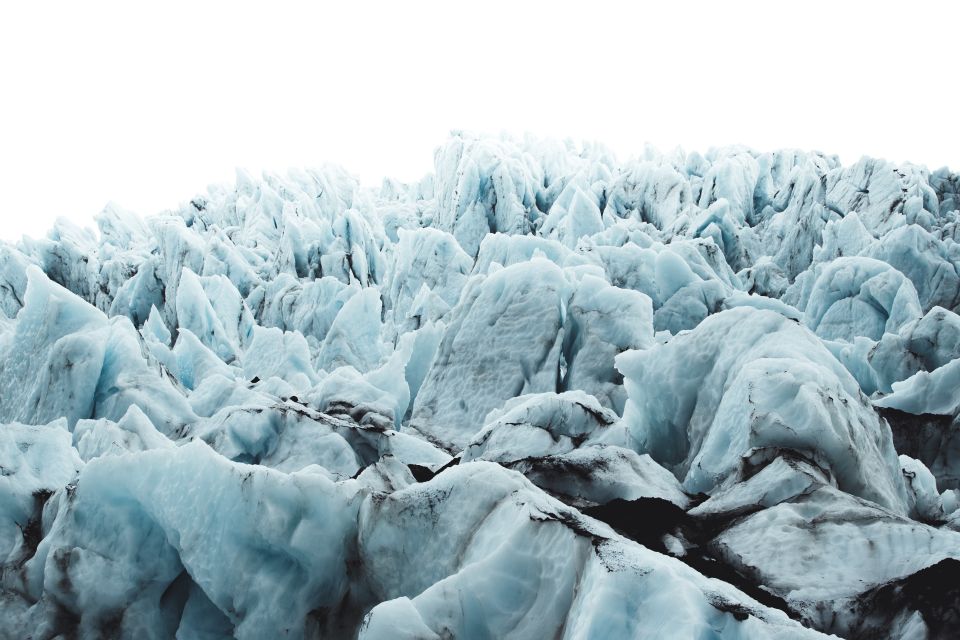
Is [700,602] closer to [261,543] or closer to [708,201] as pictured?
[261,543]

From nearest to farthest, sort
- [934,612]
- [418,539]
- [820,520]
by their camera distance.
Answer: [934,612] → [418,539] → [820,520]

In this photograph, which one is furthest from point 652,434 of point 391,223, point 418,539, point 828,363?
point 391,223

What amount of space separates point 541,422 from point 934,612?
2.58m

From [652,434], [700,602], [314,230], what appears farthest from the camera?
[314,230]

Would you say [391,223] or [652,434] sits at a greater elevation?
[652,434]

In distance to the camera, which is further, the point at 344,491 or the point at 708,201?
the point at 708,201

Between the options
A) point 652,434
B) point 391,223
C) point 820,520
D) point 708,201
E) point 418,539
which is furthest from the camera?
point 391,223

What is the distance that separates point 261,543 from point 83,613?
0.80m

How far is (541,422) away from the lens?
15.1ft

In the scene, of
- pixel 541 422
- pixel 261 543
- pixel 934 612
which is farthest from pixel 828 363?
pixel 261 543

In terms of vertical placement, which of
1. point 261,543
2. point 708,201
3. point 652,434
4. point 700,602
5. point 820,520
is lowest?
point 708,201

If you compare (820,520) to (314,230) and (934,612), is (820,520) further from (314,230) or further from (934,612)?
(314,230)

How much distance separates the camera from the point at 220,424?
523 centimetres

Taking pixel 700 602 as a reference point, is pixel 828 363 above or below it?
below
